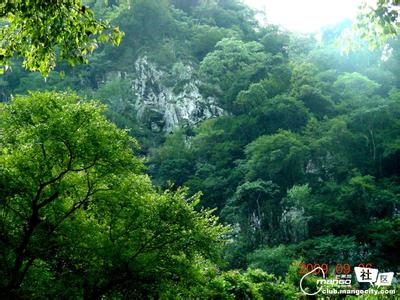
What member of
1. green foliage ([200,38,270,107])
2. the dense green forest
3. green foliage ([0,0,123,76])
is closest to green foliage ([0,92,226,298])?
the dense green forest

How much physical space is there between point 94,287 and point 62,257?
45.0 inches

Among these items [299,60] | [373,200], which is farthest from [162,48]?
[373,200]

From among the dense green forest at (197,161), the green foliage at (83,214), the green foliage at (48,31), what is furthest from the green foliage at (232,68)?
the green foliage at (48,31)

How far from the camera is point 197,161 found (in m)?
41.8

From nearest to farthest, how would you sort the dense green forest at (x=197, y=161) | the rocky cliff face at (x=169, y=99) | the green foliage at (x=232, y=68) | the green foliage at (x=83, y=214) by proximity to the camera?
the green foliage at (x=83, y=214) → the dense green forest at (x=197, y=161) → the rocky cliff face at (x=169, y=99) → the green foliage at (x=232, y=68)

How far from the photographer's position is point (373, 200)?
30953 millimetres

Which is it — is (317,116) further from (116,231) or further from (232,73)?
(116,231)

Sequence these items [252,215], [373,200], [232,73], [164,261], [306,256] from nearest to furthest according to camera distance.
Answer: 1. [164,261]
2. [306,256]
3. [373,200]
4. [252,215]
5. [232,73]

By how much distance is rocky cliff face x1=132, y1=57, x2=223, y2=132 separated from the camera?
48.2m

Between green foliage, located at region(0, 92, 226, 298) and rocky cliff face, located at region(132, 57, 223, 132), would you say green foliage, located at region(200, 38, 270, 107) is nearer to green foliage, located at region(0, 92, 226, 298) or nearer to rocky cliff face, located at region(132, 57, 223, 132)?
rocky cliff face, located at region(132, 57, 223, 132)

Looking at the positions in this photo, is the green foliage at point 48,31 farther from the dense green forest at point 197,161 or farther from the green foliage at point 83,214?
the green foliage at point 83,214

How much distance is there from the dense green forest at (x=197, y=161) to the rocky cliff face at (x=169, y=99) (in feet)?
0.57

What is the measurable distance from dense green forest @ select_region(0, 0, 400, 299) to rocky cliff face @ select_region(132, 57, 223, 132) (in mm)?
175

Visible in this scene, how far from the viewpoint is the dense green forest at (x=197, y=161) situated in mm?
10500
